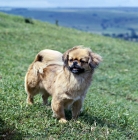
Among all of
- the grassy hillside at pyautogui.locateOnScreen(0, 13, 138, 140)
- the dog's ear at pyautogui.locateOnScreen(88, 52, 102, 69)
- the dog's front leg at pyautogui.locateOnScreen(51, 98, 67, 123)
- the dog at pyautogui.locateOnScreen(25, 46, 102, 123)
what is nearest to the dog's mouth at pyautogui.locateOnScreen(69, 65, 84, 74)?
the dog at pyautogui.locateOnScreen(25, 46, 102, 123)

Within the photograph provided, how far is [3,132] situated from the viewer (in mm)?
6203

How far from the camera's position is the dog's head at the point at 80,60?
257 inches

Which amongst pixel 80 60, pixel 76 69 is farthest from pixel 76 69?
pixel 80 60

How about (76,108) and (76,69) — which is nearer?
(76,69)

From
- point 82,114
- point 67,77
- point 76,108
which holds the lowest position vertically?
point 82,114

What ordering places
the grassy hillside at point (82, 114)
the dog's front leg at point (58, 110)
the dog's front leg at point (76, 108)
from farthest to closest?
the dog's front leg at point (76, 108)
the dog's front leg at point (58, 110)
the grassy hillside at point (82, 114)

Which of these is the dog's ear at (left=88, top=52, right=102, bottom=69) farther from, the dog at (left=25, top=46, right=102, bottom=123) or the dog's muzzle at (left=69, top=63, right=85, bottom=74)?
the dog's muzzle at (left=69, top=63, right=85, bottom=74)

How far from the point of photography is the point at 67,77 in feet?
22.4

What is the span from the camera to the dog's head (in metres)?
6.53

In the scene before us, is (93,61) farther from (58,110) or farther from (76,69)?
(58,110)

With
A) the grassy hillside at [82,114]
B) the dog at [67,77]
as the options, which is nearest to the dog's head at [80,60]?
the dog at [67,77]

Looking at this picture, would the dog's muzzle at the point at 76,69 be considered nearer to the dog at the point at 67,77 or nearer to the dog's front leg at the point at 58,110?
the dog at the point at 67,77

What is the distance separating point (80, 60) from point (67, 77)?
47 cm

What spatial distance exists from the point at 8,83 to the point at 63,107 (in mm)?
3301
